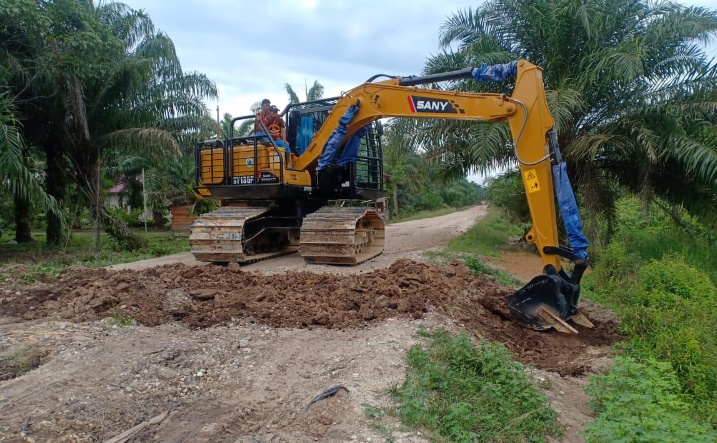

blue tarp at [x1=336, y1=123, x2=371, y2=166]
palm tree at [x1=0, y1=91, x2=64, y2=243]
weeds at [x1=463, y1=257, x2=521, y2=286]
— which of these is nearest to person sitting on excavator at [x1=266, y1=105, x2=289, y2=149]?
blue tarp at [x1=336, y1=123, x2=371, y2=166]

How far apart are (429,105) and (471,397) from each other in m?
5.25

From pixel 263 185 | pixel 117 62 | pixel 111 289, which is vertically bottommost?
pixel 111 289

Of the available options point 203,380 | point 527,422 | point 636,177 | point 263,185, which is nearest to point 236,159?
point 263,185

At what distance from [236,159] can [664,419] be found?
27.9ft

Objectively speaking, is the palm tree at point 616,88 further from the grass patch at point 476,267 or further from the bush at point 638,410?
the bush at point 638,410

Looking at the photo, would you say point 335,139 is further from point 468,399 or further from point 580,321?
point 468,399

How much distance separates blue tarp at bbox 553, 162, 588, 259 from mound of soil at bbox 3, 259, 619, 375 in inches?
42.8

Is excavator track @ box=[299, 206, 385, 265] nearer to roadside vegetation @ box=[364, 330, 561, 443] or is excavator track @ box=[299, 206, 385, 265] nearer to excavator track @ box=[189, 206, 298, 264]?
excavator track @ box=[189, 206, 298, 264]

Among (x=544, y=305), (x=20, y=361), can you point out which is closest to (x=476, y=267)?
(x=544, y=305)

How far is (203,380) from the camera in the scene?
4.78m

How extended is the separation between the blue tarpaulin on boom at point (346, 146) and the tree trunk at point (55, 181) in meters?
9.80

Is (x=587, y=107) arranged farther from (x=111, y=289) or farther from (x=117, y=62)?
(x=117, y=62)

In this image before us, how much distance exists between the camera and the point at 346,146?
10648mm

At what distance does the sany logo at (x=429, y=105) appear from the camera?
8.31m
